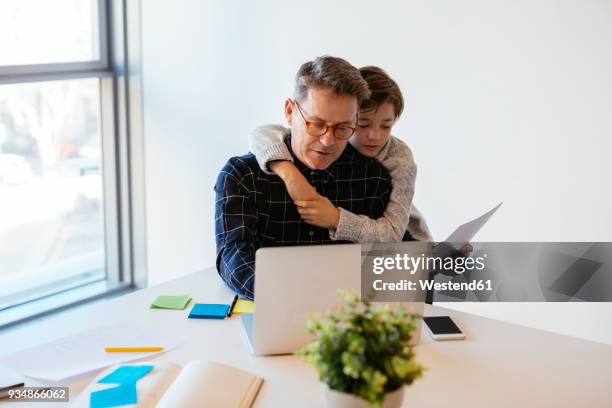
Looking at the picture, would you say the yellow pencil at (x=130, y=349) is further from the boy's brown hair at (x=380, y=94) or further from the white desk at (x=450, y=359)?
the boy's brown hair at (x=380, y=94)

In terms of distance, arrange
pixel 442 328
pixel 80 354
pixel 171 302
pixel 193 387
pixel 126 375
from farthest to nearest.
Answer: pixel 171 302, pixel 442 328, pixel 80 354, pixel 126 375, pixel 193 387

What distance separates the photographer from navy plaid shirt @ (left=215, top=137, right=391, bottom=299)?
196 centimetres

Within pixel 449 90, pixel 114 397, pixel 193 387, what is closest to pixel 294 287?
pixel 193 387

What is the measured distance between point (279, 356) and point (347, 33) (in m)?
1.77

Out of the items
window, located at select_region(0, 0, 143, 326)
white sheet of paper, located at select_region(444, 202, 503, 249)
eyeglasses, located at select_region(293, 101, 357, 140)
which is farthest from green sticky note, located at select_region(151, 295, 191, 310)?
window, located at select_region(0, 0, 143, 326)

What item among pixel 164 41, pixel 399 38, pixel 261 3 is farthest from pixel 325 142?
pixel 164 41

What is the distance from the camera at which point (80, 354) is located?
61.1 inches

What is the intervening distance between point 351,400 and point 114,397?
0.49m

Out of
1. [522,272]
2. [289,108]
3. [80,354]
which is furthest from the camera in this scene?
[522,272]

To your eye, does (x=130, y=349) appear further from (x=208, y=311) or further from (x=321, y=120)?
(x=321, y=120)

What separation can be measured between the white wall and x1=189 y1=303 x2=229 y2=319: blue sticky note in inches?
53.2

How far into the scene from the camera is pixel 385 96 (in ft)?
6.93

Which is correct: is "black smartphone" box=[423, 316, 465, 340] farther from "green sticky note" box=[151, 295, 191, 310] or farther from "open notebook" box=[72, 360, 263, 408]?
"green sticky note" box=[151, 295, 191, 310]

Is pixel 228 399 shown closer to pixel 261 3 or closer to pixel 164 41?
pixel 261 3
